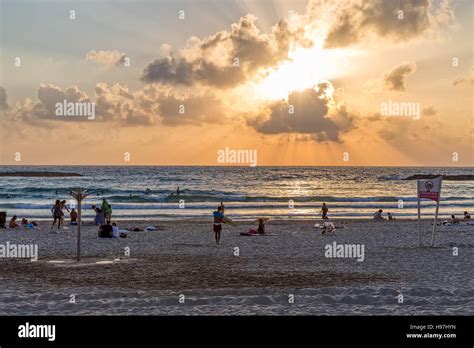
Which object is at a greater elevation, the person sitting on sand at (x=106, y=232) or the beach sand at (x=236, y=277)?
the person sitting on sand at (x=106, y=232)

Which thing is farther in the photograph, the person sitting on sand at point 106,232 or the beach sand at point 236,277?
the person sitting on sand at point 106,232

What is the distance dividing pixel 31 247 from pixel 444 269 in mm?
17066

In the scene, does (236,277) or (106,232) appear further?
(106,232)

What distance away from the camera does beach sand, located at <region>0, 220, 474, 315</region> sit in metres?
13.3

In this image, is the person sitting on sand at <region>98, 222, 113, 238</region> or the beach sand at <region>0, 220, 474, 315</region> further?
the person sitting on sand at <region>98, 222, 113, 238</region>

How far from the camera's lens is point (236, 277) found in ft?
56.8

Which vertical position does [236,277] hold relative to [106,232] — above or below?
below

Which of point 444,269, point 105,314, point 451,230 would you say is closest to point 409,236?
point 451,230

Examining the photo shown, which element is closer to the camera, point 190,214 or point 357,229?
point 357,229

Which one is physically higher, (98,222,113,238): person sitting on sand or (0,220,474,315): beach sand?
(98,222,113,238): person sitting on sand

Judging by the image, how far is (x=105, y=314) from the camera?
1262 centimetres

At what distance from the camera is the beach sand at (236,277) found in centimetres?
1328
